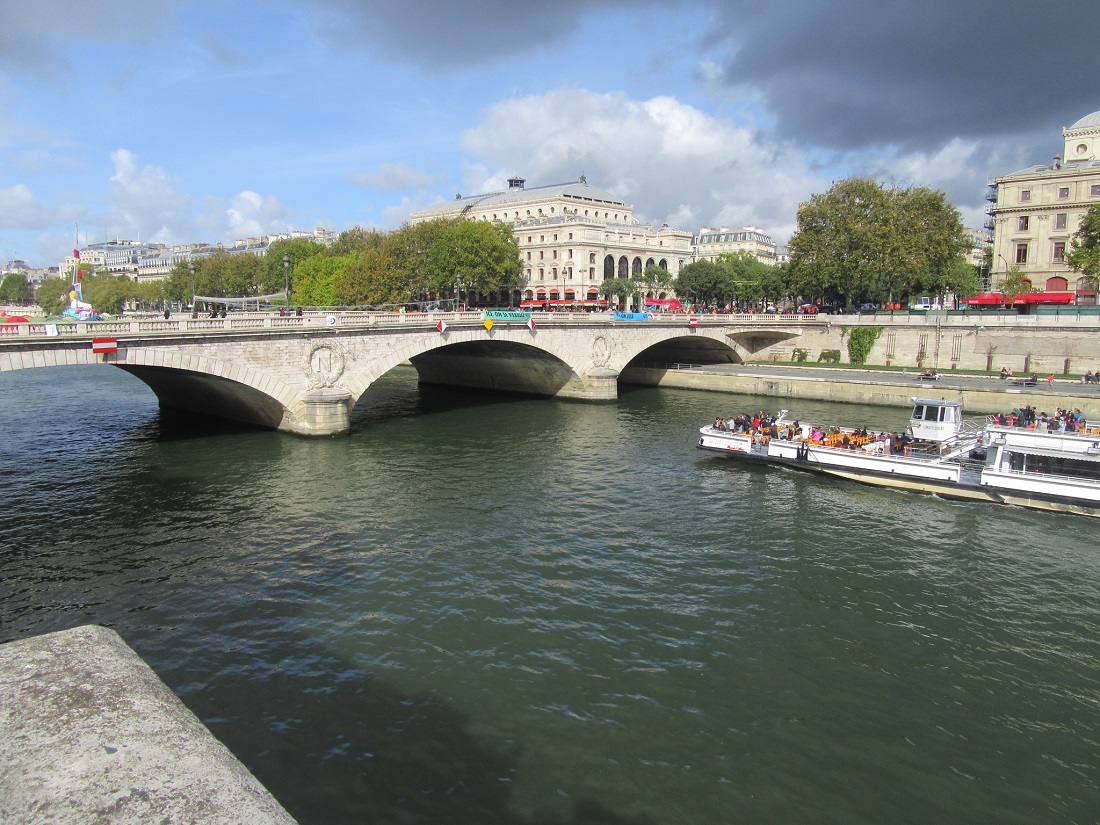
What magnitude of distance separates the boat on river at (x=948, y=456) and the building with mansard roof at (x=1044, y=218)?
51.2m

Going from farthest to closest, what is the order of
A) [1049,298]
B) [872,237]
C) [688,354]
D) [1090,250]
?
[688,354] → [872,237] → [1049,298] → [1090,250]

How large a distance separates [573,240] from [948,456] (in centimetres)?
10279

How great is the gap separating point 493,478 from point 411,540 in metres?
8.82

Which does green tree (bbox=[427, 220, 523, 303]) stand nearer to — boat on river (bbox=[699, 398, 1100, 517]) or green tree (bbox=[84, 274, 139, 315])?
boat on river (bbox=[699, 398, 1100, 517])

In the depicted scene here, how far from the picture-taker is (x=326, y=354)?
40.7 meters

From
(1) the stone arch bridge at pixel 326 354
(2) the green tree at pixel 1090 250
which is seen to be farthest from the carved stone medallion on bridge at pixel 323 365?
(2) the green tree at pixel 1090 250

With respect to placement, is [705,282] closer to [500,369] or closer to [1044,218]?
[1044,218]

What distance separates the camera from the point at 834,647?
695 inches

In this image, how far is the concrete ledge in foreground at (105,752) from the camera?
3.96m

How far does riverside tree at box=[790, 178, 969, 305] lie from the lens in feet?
232

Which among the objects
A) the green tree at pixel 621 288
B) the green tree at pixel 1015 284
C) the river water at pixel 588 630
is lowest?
the river water at pixel 588 630

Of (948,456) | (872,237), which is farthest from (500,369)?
(872,237)

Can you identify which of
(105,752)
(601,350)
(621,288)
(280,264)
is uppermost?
(280,264)

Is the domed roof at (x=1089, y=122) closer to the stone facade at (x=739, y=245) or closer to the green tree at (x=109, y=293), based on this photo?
the stone facade at (x=739, y=245)
